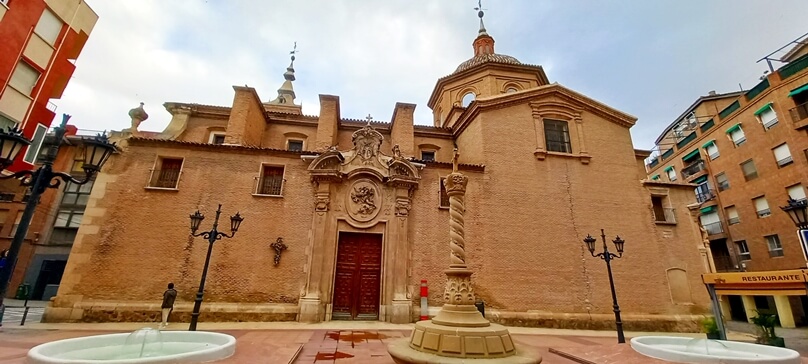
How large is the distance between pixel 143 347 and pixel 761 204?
3043 cm

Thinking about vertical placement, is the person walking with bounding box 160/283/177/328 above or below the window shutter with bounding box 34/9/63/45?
below

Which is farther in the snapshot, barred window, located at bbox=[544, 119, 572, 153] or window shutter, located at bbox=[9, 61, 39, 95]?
barred window, located at bbox=[544, 119, 572, 153]

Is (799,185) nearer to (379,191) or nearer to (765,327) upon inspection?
(765,327)

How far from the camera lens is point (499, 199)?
14.0 m

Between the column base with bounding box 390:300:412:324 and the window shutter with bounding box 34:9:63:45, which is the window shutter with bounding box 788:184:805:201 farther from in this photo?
the window shutter with bounding box 34:9:63:45

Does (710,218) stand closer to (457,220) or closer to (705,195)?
(705,195)

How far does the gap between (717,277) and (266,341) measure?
13168 mm

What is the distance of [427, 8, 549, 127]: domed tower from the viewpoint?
20.7 metres

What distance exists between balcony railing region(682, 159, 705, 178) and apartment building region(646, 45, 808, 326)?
77 mm

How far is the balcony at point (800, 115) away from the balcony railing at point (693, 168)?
6.66 metres

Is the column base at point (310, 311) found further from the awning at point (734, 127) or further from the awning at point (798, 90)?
the awning at point (734, 127)

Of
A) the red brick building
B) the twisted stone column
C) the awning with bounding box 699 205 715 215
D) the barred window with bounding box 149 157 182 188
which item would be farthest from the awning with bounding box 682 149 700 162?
the red brick building

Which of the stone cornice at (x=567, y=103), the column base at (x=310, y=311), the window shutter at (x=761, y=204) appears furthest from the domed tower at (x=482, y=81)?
the window shutter at (x=761, y=204)

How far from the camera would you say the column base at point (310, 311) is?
11367mm
